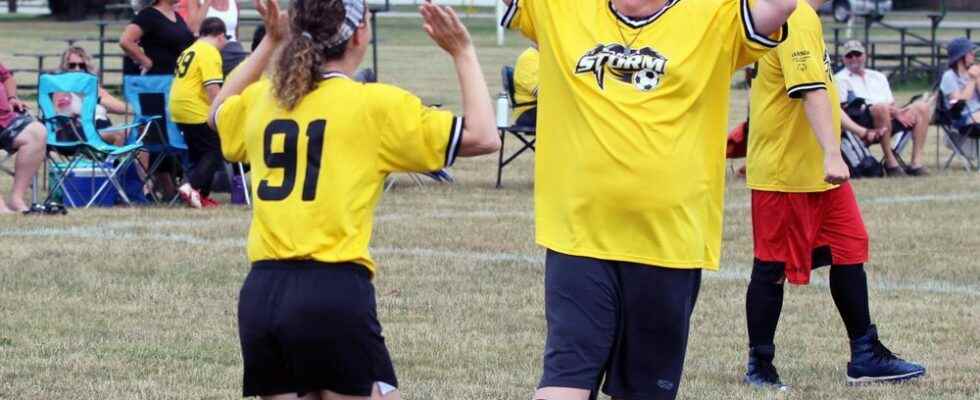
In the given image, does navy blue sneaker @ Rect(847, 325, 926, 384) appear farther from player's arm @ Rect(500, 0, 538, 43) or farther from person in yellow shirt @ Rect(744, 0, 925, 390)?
player's arm @ Rect(500, 0, 538, 43)

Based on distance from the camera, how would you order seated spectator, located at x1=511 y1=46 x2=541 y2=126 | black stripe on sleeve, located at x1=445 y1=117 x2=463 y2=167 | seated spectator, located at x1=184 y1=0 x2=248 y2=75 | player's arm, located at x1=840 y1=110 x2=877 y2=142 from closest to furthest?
1. black stripe on sleeve, located at x1=445 y1=117 x2=463 y2=167
2. seated spectator, located at x1=184 y1=0 x2=248 y2=75
3. player's arm, located at x1=840 y1=110 x2=877 y2=142
4. seated spectator, located at x1=511 y1=46 x2=541 y2=126

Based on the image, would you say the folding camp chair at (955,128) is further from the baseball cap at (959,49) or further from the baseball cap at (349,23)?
the baseball cap at (349,23)

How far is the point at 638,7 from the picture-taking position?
189 inches

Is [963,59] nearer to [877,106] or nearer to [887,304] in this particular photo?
[877,106]

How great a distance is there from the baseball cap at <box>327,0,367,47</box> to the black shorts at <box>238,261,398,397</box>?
553mm

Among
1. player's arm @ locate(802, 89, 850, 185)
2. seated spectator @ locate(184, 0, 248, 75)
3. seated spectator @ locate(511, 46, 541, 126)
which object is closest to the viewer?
player's arm @ locate(802, 89, 850, 185)

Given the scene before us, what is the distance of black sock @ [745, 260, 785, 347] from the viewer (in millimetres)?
6957

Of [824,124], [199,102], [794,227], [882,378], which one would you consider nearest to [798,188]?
[794,227]

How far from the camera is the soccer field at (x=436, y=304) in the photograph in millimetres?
7047

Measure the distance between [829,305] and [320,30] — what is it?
17.0ft

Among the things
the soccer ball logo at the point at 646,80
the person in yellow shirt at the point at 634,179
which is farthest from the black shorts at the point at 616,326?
the soccer ball logo at the point at 646,80

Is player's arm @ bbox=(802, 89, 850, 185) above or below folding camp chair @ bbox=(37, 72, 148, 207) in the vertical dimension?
above

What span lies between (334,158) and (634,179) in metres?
0.90

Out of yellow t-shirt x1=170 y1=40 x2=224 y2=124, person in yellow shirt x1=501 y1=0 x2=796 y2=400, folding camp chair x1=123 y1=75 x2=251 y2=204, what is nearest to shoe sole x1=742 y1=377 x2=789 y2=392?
person in yellow shirt x1=501 y1=0 x2=796 y2=400
